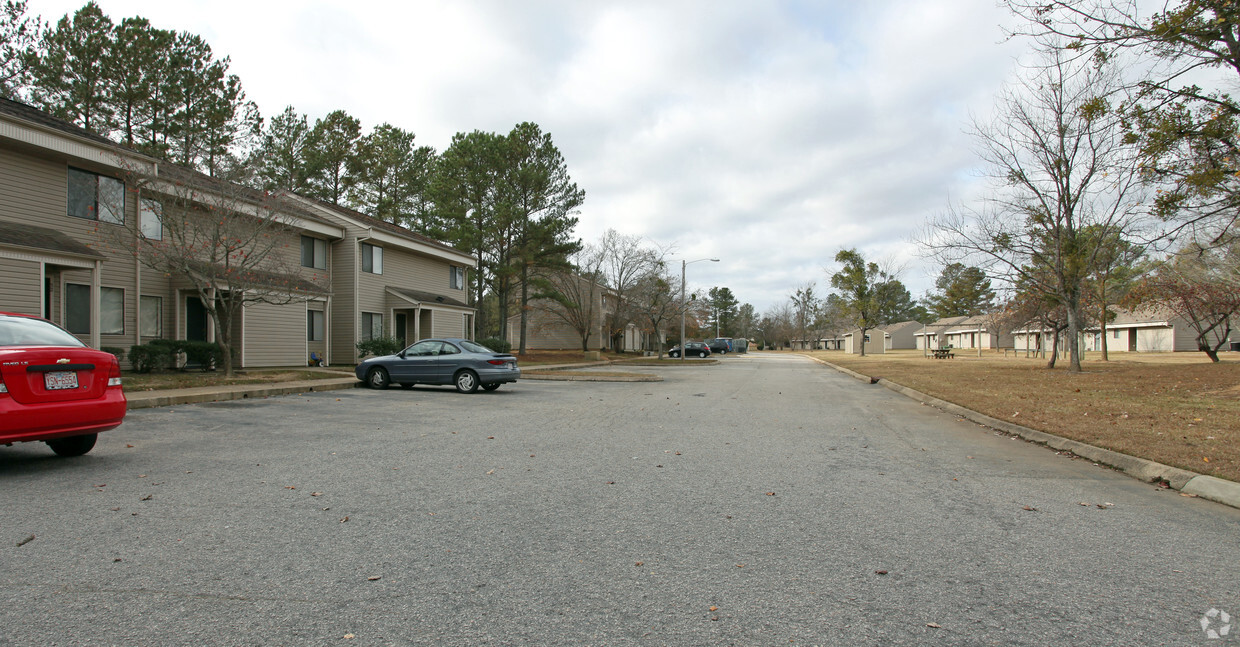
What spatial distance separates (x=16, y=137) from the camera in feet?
47.2

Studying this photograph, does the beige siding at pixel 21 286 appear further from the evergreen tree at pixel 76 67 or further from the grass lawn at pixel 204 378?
the evergreen tree at pixel 76 67

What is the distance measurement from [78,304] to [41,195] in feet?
9.33

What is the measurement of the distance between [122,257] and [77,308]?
2013 millimetres

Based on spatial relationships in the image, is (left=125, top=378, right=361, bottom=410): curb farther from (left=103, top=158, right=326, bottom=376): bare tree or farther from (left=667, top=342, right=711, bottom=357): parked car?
(left=667, top=342, right=711, bottom=357): parked car

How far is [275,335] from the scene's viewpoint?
21.8 metres

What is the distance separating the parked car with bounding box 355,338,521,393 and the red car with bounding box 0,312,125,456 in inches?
353

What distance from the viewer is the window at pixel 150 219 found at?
17.7m

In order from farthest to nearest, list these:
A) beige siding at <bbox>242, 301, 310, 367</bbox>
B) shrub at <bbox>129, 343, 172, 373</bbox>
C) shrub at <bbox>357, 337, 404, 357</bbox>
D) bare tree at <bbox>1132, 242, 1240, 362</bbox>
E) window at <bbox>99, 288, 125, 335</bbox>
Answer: shrub at <bbox>357, 337, 404, 357</bbox>
beige siding at <bbox>242, 301, 310, 367</bbox>
bare tree at <bbox>1132, 242, 1240, 362</bbox>
window at <bbox>99, 288, 125, 335</bbox>
shrub at <bbox>129, 343, 172, 373</bbox>

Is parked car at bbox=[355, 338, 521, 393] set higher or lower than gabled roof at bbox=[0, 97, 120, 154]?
lower

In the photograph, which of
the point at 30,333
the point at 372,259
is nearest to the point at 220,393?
the point at 30,333

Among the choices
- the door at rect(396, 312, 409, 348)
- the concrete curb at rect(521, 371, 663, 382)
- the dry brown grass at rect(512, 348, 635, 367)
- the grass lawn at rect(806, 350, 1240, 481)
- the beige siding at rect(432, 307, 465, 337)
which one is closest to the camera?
the grass lawn at rect(806, 350, 1240, 481)

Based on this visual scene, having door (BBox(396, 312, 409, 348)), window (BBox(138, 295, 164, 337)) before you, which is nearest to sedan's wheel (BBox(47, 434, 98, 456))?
window (BBox(138, 295, 164, 337))

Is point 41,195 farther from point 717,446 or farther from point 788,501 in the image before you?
point 788,501

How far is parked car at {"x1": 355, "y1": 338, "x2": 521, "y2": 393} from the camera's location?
1565 centimetres
